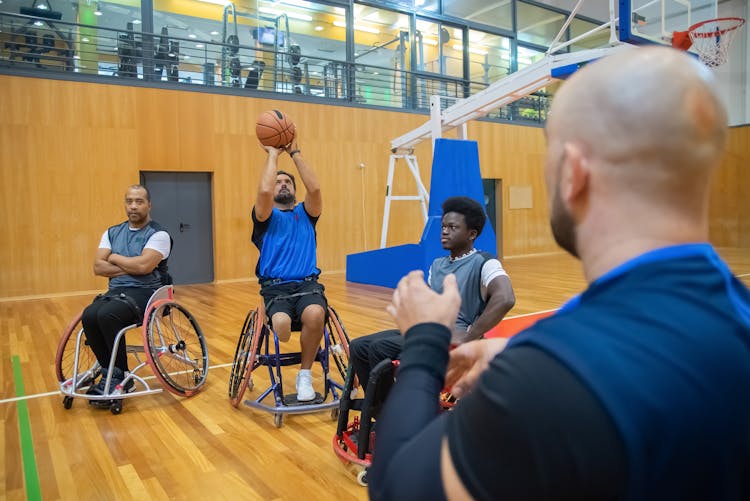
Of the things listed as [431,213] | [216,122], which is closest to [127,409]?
[431,213]

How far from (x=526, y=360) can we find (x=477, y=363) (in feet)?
1.25

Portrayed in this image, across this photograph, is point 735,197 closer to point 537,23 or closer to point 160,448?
point 537,23

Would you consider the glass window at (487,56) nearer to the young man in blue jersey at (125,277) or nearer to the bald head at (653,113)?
the young man in blue jersey at (125,277)

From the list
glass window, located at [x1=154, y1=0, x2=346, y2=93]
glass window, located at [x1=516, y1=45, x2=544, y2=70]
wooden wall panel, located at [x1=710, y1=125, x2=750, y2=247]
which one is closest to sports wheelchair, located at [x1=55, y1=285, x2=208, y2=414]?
glass window, located at [x1=154, y1=0, x2=346, y2=93]

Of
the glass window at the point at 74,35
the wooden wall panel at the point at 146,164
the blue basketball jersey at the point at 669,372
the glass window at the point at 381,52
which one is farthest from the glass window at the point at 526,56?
the blue basketball jersey at the point at 669,372

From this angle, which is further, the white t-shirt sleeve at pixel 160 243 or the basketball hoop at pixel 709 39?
the basketball hoop at pixel 709 39

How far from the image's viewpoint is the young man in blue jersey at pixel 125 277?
9.68 ft

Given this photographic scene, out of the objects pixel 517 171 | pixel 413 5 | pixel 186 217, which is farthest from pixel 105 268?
pixel 517 171

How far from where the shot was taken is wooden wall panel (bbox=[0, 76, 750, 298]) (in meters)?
7.06

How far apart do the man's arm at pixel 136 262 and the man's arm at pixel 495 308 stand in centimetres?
184

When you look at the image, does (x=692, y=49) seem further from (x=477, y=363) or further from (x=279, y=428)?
(x=477, y=363)

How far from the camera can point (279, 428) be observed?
266 cm

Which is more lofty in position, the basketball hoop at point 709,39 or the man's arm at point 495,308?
the basketball hoop at point 709,39

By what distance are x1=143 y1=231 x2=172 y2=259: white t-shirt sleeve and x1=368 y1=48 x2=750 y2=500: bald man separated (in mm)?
2802
